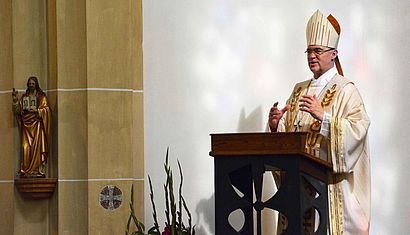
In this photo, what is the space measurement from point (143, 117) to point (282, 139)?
6.47ft

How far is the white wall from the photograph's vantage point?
9.59m

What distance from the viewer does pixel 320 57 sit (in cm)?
871

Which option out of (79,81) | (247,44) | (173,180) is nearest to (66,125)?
(79,81)

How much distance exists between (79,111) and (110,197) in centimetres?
64

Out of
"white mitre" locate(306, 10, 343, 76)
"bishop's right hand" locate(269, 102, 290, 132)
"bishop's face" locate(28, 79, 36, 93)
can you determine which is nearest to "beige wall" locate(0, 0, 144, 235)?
"bishop's face" locate(28, 79, 36, 93)

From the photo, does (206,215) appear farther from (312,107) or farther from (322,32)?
(322,32)

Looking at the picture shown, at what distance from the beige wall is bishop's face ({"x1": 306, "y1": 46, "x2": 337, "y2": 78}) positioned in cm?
134

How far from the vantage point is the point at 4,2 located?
9.43 metres

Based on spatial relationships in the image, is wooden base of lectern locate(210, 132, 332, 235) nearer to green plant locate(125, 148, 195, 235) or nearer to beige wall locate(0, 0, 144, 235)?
green plant locate(125, 148, 195, 235)

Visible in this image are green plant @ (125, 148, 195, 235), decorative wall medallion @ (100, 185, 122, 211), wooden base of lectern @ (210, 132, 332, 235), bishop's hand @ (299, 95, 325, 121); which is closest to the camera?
wooden base of lectern @ (210, 132, 332, 235)

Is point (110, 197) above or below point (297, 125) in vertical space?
below

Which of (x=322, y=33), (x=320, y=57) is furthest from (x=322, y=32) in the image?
(x=320, y=57)

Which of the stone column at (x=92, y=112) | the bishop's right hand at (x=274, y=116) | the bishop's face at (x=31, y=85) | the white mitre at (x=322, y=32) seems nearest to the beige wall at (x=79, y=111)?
the stone column at (x=92, y=112)

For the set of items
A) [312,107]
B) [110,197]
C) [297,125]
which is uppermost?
[312,107]
